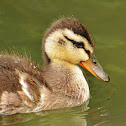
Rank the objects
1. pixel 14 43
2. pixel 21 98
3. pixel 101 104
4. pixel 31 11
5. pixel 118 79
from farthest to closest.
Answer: pixel 31 11 < pixel 14 43 < pixel 118 79 < pixel 101 104 < pixel 21 98

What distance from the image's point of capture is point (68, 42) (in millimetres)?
4566

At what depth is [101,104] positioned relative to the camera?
15.7ft

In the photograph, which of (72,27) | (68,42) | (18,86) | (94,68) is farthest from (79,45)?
(18,86)

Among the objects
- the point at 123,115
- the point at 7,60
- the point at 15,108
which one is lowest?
the point at 123,115

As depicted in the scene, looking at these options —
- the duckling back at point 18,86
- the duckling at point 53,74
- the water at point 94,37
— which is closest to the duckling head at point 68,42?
the duckling at point 53,74

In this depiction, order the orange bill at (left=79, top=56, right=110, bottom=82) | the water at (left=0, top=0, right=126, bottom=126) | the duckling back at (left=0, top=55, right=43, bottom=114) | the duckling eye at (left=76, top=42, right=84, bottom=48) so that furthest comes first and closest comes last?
the orange bill at (left=79, top=56, right=110, bottom=82)
the duckling eye at (left=76, top=42, right=84, bottom=48)
the water at (left=0, top=0, right=126, bottom=126)
the duckling back at (left=0, top=55, right=43, bottom=114)

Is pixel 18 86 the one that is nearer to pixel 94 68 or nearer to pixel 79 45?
pixel 79 45

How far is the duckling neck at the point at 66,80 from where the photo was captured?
15.0 feet

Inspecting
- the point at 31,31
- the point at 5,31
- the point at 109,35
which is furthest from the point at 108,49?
the point at 5,31

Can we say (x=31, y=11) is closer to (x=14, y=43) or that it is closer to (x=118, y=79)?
(x=14, y=43)

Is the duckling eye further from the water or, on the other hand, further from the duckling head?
the water

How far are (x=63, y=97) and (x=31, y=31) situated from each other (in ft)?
5.65

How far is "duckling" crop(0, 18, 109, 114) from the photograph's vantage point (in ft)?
14.3

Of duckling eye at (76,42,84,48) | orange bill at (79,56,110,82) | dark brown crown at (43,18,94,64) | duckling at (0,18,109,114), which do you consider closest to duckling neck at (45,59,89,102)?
duckling at (0,18,109,114)
